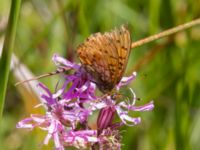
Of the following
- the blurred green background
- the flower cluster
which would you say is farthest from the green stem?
the blurred green background

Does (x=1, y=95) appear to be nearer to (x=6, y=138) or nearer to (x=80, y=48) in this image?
(x=80, y=48)

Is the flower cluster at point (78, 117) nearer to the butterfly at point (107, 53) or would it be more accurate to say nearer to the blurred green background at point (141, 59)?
the butterfly at point (107, 53)

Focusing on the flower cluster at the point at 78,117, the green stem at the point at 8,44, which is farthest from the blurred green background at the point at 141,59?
the green stem at the point at 8,44

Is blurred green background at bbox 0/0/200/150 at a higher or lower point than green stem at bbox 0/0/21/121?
higher

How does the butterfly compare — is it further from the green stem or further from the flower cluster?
the green stem

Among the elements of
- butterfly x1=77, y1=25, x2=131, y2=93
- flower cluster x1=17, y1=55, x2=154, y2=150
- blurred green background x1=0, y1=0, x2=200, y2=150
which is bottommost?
flower cluster x1=17, y1=55, x2=154, y2=150
